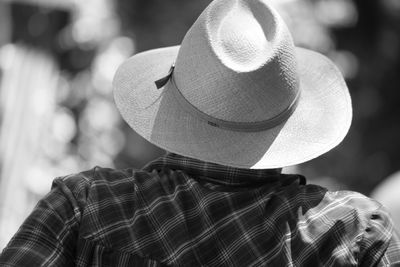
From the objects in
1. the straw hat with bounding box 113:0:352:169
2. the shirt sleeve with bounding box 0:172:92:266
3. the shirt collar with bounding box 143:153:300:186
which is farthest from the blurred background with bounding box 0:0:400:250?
the shirt sleeve with bounding box 0:172:92:266

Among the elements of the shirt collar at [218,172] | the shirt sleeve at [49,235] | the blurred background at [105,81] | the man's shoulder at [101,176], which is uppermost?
the shirt collar at [218,172]

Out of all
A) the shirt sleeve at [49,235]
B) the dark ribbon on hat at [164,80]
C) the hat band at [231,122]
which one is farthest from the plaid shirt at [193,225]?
the dark ribbon on hat at [164,80]

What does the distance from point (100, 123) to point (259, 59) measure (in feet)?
19.3

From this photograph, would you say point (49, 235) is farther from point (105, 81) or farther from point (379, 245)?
point (105, 81)

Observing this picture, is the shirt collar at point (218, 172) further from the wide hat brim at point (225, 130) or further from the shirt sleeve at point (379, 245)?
the shirt sleeve at point (379, 245)

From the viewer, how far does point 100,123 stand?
8.01 metres

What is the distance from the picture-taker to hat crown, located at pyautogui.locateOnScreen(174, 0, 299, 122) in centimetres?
218

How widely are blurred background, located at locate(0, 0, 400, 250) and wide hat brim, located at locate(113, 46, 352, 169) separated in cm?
409

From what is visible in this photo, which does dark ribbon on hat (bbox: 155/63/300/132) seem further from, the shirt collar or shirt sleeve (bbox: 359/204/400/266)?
shirt sleeve (bbox: 359/204/400/266)

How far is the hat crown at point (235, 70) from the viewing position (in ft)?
7.15

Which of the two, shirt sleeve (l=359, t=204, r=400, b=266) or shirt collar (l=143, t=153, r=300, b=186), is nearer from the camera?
shirt sleeve (l=359, t=204, r=400, b=266)

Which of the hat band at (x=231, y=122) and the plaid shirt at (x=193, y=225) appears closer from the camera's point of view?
the plaid shirt at (x=193, y=225)

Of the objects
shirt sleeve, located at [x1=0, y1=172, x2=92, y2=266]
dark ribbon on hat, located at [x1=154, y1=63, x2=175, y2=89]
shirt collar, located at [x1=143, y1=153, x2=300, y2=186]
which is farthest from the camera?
dark ribbon on hat, located at [x1=154, y1=63, x2=175, y2=89]

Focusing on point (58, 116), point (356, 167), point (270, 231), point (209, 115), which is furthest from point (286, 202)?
point (356, 167)
